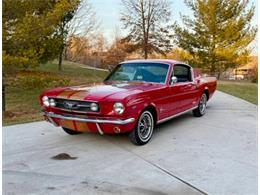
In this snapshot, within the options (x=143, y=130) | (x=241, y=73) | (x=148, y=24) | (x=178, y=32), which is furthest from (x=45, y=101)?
(x=241, y=73)

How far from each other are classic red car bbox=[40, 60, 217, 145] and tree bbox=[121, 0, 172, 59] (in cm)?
2078

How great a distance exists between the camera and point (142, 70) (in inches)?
233

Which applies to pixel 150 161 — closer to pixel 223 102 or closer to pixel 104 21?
pixel 223 102

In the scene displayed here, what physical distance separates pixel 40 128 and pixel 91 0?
20704mm

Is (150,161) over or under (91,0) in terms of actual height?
under

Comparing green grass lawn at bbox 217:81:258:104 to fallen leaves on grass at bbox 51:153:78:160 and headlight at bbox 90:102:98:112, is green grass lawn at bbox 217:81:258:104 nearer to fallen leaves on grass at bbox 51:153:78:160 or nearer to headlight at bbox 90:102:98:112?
headlight at bbox 90:102:98:112

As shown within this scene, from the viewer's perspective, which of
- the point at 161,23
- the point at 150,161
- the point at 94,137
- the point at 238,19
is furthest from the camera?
the point at 161,23

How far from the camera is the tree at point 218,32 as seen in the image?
2247 centimetres

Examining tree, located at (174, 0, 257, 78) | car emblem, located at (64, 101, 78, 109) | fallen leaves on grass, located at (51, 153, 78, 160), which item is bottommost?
fallen leaves on grass, located at (51, 153, 78, 160)

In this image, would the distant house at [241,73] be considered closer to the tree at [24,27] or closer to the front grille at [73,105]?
the tree at [24,27]

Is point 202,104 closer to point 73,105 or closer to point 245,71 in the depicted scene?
point 73,105

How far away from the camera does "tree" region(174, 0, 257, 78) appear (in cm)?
2247

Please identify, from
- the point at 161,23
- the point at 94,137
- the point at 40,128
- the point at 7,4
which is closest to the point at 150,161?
the point at 94,137

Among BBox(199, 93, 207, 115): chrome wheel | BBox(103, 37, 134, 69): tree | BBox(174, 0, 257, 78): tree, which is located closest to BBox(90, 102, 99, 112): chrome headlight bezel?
BBox(199, 93, 207, 115): chrome wheel
